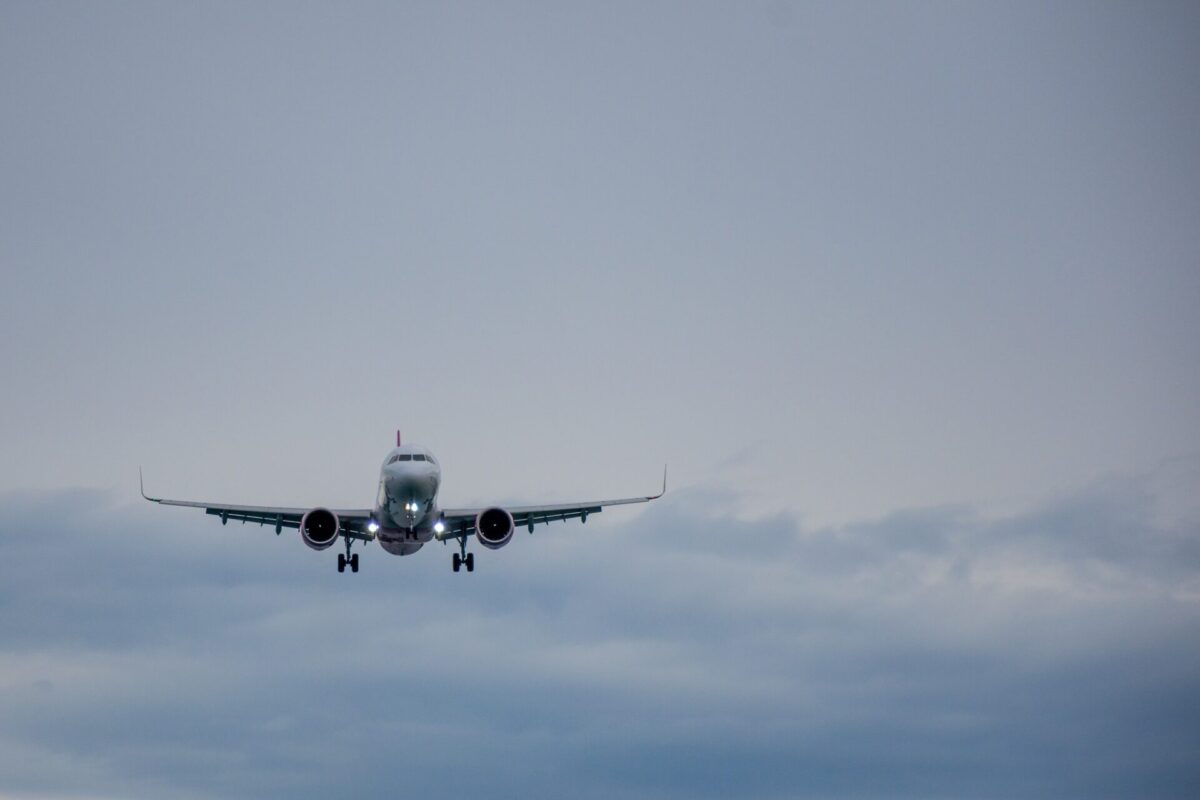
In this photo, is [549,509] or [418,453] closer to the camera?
[418,453]

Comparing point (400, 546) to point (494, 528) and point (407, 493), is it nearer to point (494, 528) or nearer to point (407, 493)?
point (494, 528)

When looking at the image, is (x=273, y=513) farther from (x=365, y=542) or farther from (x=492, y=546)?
(x=492, y=546)

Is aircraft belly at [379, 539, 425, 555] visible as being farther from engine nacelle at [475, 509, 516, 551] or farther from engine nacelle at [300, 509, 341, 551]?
engine nacelle at [475, 509, 516, 551]

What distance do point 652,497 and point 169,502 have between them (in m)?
20.6

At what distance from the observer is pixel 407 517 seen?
6794 cm

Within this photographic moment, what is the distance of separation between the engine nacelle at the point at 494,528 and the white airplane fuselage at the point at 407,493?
81.7 inches

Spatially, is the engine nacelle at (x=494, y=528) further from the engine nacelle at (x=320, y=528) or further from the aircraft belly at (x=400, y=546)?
the engine nacelle at (x=320, y=528)

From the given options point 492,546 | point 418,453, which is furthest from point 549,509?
point 418,453

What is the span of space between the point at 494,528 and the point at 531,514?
494 centimetres

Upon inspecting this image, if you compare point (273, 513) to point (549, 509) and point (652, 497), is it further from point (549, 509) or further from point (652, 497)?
point (652, 497)

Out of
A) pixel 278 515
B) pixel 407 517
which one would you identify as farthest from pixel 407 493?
pixel 278 515

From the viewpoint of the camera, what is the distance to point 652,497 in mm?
73562

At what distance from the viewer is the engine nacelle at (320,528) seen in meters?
70.8

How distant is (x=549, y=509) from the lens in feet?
247
